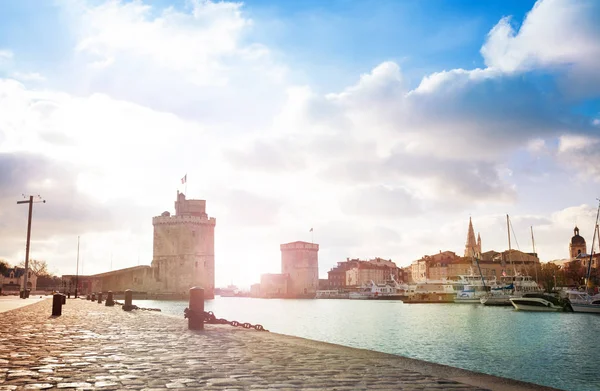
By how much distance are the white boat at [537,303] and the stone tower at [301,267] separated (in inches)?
2865

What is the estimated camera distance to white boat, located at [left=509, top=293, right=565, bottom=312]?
200 feet

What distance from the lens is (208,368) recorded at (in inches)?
284

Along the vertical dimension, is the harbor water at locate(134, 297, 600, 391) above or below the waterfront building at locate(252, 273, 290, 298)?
below

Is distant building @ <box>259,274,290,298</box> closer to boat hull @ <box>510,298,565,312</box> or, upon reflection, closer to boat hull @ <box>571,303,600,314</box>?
boat hull @ <box>510,298,565,312</box>

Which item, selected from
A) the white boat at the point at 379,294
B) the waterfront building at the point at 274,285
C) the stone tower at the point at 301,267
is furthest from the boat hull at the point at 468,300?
the waterfront building at the point at 274,285

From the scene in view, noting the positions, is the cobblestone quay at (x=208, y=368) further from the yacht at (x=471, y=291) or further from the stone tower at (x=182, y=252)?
the stone tower at (x=182, y=252)

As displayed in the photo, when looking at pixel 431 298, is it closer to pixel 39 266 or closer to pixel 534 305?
pixel 534 305

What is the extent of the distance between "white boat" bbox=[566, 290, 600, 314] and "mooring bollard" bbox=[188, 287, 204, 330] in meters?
50.5

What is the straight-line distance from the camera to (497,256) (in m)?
148

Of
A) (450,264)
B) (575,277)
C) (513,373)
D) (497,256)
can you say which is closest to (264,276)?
(450,264)

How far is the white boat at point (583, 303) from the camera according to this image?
54534mm

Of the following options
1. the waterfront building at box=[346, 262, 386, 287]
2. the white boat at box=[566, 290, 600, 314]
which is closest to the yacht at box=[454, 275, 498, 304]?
the white boat at box=[566, 290, 600, 314]

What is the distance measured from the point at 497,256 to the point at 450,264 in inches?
723

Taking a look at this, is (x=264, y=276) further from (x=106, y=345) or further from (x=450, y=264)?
(x=106, y=345)
